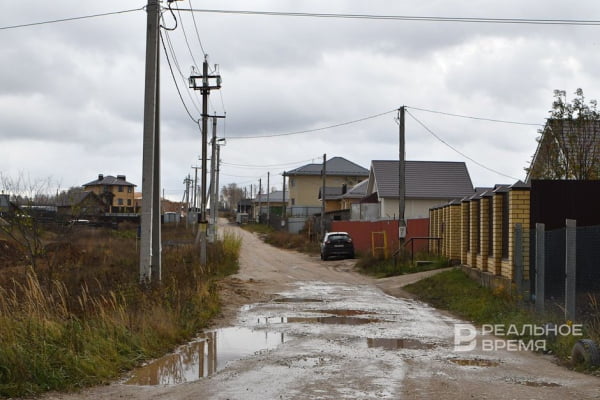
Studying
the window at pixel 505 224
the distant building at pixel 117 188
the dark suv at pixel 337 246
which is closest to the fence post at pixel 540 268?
the window at pixel 505 224

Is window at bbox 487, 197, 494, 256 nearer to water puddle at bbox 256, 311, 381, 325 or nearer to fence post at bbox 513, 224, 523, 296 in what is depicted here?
fence post at bbox 513, 224, 523, 296

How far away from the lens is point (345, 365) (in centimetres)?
907

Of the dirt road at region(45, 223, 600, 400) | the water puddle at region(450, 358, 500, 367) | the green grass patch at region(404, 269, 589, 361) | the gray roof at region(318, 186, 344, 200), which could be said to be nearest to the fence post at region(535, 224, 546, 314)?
the green grass patch at region(404, 269, 589, 361)

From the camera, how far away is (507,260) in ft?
53.8

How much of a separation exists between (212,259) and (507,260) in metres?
15.7

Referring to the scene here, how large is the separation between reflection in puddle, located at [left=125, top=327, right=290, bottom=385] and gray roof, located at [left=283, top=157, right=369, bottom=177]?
8119 centimetres

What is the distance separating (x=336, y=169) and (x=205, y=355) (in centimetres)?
8483

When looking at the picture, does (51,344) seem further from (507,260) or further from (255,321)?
(507,260)

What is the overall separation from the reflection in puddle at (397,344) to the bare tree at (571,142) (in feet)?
61.3

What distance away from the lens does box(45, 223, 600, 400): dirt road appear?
24.9 feet

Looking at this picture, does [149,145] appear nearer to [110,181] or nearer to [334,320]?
[334,320]

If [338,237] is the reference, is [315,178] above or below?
above

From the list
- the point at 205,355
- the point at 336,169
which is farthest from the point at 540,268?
the point at 336,169

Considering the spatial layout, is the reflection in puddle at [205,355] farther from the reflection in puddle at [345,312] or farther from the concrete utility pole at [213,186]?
the concrete utility pole at [213,186]
